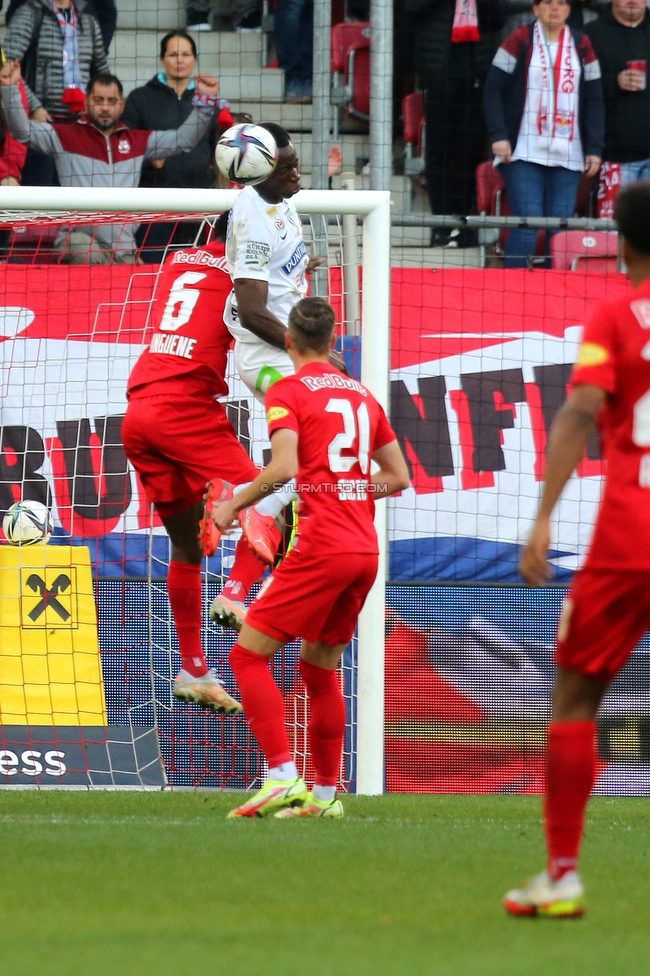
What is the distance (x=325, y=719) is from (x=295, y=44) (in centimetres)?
796

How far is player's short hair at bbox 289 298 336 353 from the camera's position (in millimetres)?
6027

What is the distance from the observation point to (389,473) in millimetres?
6344

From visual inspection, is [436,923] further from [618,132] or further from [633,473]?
[618,132]

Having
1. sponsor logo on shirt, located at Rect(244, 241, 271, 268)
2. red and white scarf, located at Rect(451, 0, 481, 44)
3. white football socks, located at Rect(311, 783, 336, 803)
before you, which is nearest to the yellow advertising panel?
white football socks, located at Rect(311, 783, 336, 803)

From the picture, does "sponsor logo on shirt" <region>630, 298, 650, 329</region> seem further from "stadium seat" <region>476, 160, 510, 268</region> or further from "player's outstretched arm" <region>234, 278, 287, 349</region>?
"stadium seat" <region>476, 160, 510, 268</region>

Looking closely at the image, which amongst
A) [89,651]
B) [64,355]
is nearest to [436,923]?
[89,651]

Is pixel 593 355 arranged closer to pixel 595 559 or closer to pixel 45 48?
pixel 595 559

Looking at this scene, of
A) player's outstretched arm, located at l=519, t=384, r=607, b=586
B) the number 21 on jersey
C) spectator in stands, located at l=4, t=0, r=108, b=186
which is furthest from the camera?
spectator in stands, located at l=4, t=0, r=108, b=186

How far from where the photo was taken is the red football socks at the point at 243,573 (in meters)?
6.89

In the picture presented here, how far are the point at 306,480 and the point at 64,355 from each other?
4192mm

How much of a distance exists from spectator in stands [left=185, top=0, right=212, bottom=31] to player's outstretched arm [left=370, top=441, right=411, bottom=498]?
7.88 metres

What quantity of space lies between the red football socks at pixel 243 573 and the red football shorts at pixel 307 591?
0.78m

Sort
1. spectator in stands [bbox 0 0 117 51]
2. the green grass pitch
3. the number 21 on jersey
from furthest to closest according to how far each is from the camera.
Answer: spectator in stands [bbox 0 0 117 51]
the number 21 on jersey
the green grass pitch

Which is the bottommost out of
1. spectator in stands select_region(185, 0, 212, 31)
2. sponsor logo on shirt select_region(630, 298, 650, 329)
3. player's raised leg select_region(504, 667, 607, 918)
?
player's raised leg select_region(504, 667, 607, 918)
